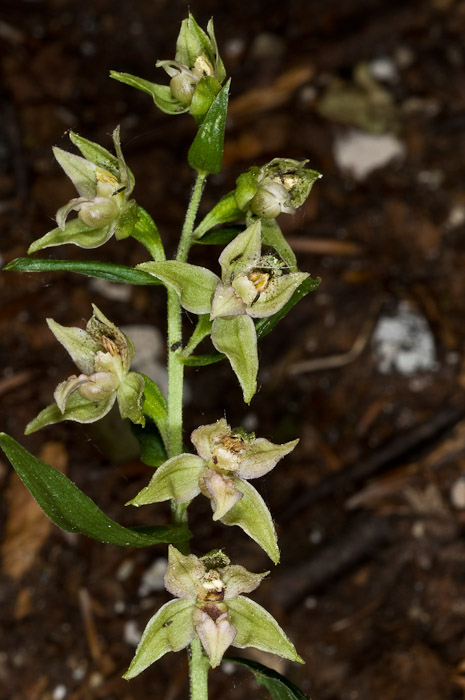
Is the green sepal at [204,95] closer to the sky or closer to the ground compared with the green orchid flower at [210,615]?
closer to the sky

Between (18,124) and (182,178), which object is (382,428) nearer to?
(182,178)

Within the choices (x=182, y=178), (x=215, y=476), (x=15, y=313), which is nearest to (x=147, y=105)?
(x=182, y=178)

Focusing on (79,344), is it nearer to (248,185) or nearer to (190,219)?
(190,219)

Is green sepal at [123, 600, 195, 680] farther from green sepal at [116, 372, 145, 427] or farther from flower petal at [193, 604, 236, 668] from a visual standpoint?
green sepal at [116, 372, 145, 427]

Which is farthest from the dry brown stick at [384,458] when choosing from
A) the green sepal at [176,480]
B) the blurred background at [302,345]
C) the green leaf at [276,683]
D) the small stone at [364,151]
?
the green sepal at [176,480]

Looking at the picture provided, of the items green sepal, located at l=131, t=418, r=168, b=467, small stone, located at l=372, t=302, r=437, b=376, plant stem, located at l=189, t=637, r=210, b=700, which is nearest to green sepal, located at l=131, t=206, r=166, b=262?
green sepal, located at l=131, t=418, r=168, b=467

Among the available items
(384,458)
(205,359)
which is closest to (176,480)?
(205,359)

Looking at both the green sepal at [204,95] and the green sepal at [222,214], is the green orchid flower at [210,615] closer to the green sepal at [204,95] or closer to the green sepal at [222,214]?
the green sepal at [222,214]
